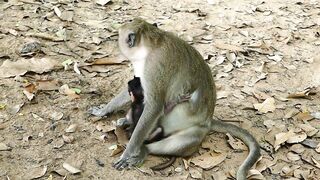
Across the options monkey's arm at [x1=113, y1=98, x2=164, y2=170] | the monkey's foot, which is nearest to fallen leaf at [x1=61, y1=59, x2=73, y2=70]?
the monkey's foot

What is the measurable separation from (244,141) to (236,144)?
3.2 inches

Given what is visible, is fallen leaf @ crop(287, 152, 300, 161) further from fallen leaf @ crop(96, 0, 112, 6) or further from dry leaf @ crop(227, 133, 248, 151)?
fallen leaf @ crop(96, 0, 112, 6)

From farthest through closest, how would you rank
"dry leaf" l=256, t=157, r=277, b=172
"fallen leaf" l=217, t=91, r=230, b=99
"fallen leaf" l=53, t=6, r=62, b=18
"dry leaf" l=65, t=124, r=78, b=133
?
"fallen leaf" l=53, t=6, r=62, b=18 < "fallen leaf" l=217, t=91, r=230, b=99 < "dry leaf" l=65, t=124, r=78, b=133 < "dry leaf" l=256, t=157, r=277, b=172

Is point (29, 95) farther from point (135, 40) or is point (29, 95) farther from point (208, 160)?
point (208, 160)

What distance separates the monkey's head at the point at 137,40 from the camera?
4.54 m

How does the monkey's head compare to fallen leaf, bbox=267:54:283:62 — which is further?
fallen leaf, bbox=267:54:283:62

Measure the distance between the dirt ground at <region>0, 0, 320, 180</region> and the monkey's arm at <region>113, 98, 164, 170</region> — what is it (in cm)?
9

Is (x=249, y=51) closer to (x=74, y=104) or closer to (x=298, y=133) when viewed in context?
(x=298, y=133)

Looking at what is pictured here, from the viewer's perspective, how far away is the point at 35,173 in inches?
172

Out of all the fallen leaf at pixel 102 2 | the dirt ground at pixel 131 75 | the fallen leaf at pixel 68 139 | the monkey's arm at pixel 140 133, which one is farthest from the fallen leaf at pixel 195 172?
the fallen leaf at pixel 102 2

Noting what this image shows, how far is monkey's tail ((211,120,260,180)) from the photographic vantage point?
459cm

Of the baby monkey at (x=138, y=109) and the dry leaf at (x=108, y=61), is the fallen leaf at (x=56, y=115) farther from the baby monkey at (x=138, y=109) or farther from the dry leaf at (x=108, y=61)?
the dry leaf at (x=108, y=61)

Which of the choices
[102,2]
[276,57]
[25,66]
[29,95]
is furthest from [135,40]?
[102,2]

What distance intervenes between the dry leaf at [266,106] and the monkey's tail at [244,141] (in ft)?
1.94
